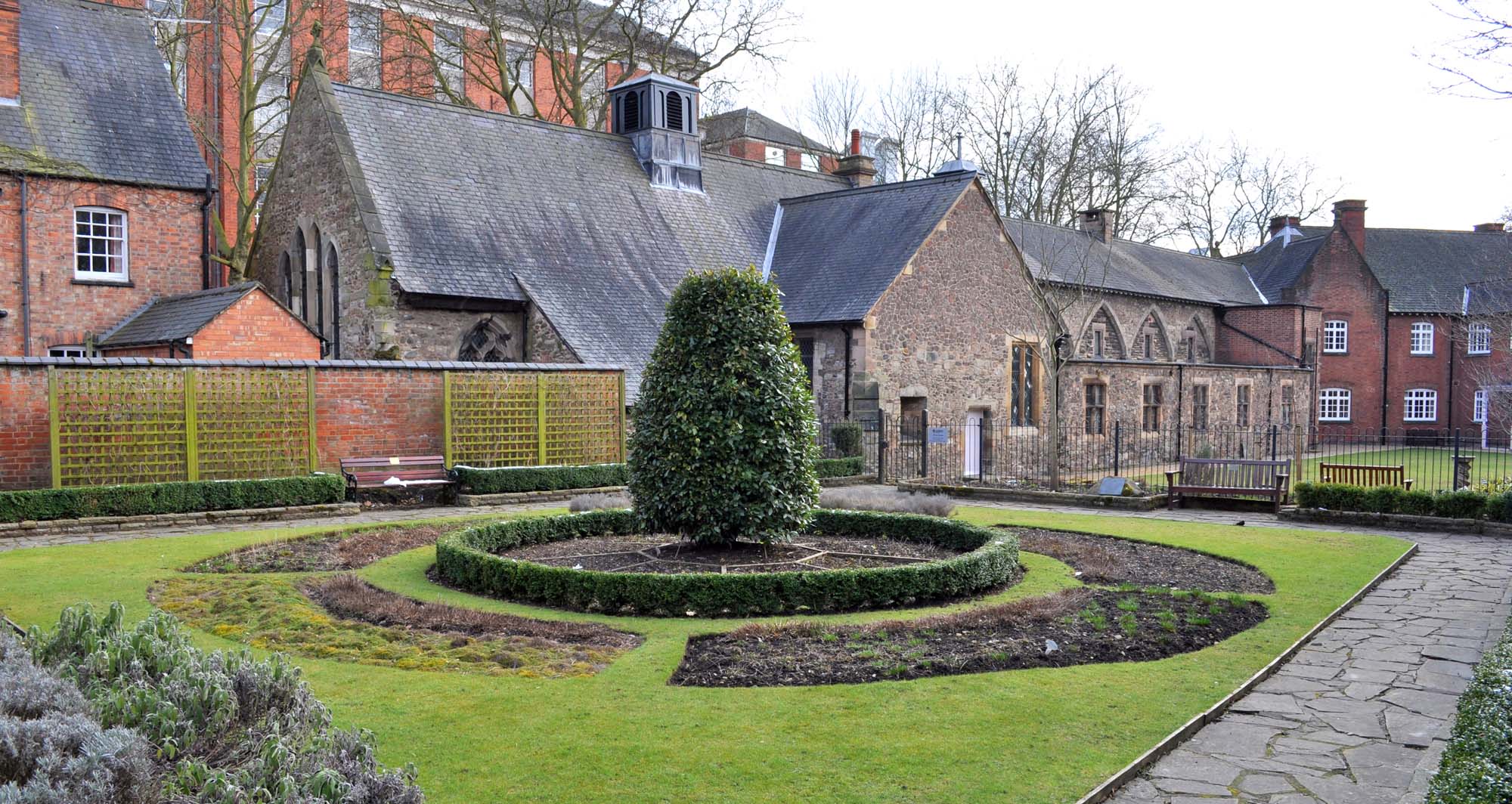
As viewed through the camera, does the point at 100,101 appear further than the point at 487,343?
Yes

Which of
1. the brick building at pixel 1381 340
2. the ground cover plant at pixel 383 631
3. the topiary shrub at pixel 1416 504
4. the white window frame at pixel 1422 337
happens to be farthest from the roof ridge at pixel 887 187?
the white window frame at pixel 1422 337

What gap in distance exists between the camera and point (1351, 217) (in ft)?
147

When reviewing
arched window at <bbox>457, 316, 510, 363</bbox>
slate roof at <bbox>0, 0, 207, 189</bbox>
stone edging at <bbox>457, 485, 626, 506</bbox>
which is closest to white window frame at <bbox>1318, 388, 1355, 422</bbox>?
stone edging at <bbox>457, 485, 626, 506</bbox>

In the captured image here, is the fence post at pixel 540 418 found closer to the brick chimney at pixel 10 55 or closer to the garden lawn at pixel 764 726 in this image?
the garden lawn at pixel 764 726

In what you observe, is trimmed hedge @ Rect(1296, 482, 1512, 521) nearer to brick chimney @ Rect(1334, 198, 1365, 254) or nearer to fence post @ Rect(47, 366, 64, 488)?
fence post @ Rect(47, 366, 64, 488)

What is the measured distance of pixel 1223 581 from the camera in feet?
36.9

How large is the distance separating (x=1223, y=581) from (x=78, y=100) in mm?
25119

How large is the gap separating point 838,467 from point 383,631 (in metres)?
14.8

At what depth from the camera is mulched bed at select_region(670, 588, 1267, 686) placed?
7449 millimetres

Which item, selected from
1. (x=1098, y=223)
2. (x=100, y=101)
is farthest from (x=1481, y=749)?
(x=1098, y=223)

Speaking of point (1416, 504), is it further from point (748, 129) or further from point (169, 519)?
point (748, 129)

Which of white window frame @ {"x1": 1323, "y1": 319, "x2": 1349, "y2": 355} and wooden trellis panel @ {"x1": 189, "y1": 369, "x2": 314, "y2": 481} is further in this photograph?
white window frame @ {"x1": 1323, "y1": 319, "x2": 1349, "y2": 355}

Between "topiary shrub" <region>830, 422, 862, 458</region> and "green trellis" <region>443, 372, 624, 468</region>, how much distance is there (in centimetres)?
497

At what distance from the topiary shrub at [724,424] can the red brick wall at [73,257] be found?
17.7m
